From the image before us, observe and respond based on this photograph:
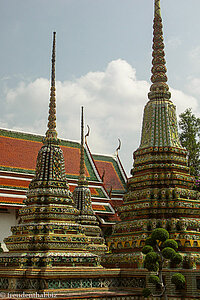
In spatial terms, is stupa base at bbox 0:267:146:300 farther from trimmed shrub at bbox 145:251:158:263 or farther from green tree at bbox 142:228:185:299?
trimmed shrub at bbox 145:251:158:263

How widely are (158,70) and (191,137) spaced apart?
997 centimetres

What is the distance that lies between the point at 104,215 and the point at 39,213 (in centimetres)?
1172

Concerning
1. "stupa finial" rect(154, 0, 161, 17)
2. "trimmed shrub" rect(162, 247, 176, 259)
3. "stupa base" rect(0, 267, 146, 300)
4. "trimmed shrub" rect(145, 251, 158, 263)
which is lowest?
"stupa base" rect(0, 267, 146, 300)

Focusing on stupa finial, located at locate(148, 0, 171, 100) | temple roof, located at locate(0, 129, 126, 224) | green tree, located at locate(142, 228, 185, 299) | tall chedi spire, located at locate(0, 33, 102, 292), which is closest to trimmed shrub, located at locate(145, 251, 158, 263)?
green tree, located at locate(142, 228, 185, 299)

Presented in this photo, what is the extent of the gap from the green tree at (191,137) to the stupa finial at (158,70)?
954cm

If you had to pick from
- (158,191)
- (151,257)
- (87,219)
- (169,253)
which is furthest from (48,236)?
(87,219)

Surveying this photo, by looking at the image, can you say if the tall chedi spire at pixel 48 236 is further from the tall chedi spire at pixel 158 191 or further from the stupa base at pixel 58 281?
the tall chedi spire at pixel 158 191

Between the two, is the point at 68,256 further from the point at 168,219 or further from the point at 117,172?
the point at 117,172

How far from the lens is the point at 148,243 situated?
308 inches

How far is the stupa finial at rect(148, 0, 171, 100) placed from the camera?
12320mm

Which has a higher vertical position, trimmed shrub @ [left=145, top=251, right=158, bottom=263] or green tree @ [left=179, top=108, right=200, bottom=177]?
green tree @ [left=179, top=108, right=200, bottom=177]

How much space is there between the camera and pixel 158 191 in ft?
35.1

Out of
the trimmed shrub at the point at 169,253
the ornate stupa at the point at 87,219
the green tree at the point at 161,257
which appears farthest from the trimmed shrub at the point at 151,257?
the ornate stupa at the point at 87,219

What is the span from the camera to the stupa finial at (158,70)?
12.3 metres
